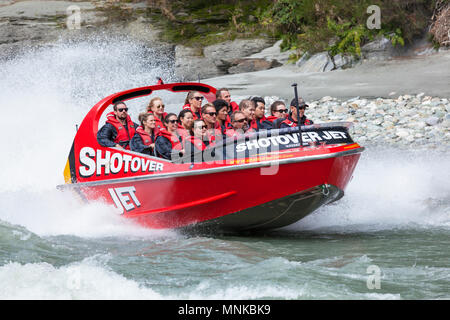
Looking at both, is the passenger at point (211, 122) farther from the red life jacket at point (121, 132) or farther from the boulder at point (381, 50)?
the boulder at point (381, 50)

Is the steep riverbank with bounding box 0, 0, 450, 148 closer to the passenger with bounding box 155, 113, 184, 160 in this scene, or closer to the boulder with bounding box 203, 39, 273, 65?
the boulder with bounding box 203, 39, 273, 65

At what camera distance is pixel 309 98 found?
14.0 meters

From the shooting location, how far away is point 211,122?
6680 millimetres

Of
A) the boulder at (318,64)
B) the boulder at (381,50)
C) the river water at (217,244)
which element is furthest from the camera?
the boulder at (318,64)

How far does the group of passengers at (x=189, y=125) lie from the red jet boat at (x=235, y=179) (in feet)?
0.68

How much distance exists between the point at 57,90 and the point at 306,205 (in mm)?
12347

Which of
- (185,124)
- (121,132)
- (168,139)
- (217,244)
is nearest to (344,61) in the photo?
(121,132)

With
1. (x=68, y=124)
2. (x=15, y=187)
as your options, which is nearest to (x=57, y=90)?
(x=68, y=124)

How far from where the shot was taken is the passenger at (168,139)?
21.9 ft

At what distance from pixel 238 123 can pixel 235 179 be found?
2.54ft

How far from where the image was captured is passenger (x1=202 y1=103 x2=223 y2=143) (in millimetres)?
6543

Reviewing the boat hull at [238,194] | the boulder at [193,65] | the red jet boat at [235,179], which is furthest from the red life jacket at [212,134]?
the boulder at [193,65]

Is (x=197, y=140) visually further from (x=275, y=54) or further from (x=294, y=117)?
(x=275, y=54)
